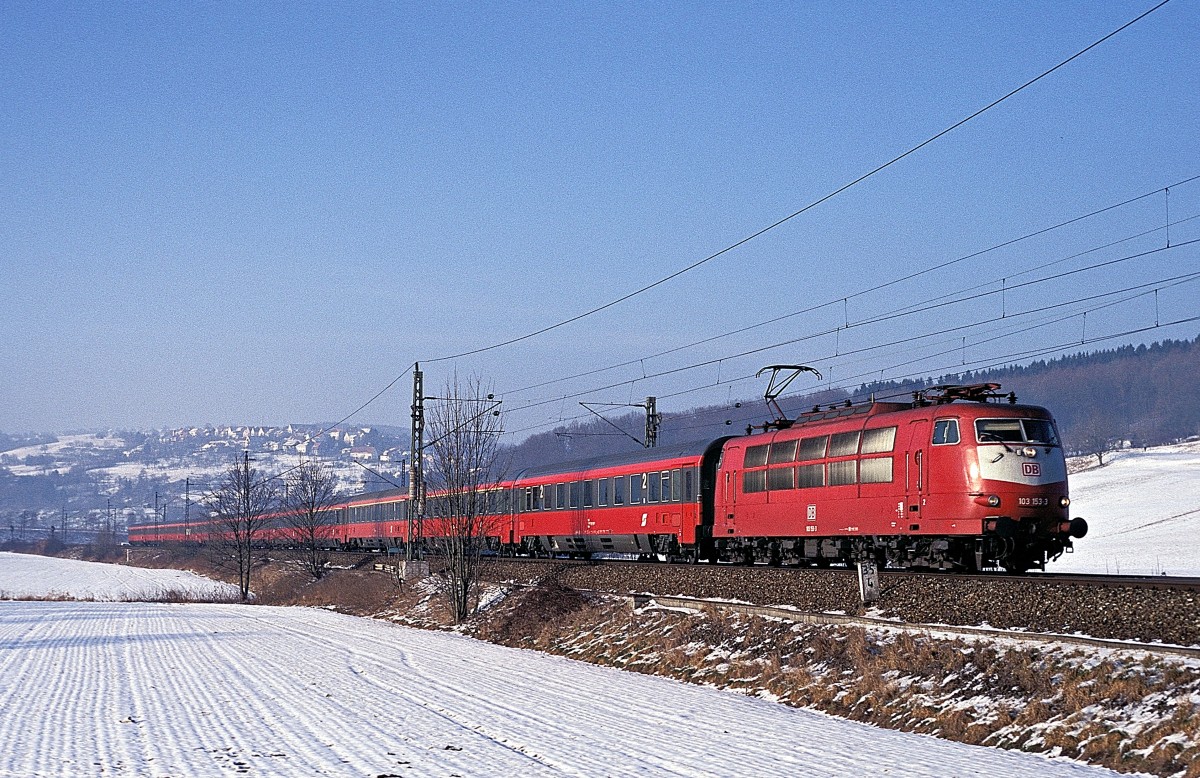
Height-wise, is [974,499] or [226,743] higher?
[974,499]

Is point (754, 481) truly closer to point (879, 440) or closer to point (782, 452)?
point (782, 452)

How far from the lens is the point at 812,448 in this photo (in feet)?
101

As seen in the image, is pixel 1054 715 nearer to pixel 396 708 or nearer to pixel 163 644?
pixel 396 708

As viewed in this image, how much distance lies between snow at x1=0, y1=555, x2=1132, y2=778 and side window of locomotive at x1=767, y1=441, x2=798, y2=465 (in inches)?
306

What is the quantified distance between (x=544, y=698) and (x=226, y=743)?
Answer: 6.70 m

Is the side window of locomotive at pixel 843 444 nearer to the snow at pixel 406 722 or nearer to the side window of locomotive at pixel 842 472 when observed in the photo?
the side window of locomotive at pixel 842 472

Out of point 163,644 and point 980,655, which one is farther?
point 163,644

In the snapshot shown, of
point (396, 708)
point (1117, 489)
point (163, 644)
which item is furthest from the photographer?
point (1117, 489)

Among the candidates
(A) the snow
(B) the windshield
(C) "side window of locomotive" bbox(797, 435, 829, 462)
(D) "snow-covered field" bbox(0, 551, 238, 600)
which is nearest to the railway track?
(B) the windshield

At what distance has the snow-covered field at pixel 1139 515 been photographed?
52125 millimetres

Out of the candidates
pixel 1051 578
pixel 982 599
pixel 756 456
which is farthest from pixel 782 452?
pixel 1051 578

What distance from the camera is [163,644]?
36562 millimetres

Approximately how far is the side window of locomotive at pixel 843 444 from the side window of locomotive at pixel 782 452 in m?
1.96

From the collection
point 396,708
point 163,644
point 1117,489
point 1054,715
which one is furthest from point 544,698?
point 1117,489
